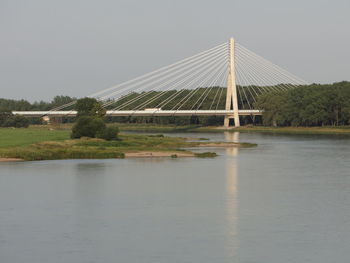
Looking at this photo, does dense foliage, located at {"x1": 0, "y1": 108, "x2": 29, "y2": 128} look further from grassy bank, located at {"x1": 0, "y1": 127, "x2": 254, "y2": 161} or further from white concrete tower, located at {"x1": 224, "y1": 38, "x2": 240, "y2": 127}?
grassy bank, located at {"x1": 0, "y1": 127, "x2": 254, "y2": 161}

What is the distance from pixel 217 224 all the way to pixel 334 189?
8.38 m

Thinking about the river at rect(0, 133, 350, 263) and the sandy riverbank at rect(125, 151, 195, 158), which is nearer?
the river at rect(0, 133, 350, 263)

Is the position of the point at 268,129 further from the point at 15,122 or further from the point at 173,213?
the point at 173,213

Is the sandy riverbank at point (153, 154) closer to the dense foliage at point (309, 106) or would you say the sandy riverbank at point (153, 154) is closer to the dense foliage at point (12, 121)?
the dense foliage at point (12, 121)

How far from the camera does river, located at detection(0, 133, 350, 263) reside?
687 inches

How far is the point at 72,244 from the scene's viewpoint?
715 inches

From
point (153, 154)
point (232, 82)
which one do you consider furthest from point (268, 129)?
point (153, 154)

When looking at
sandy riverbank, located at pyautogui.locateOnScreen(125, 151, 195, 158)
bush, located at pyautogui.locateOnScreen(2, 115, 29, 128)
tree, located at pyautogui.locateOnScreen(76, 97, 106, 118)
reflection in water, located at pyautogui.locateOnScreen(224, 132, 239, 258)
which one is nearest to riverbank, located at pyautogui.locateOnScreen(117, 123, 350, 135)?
bush, located at pyautogui.locateOnScreen(2, 115, 29, 128)

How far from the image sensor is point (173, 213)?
22.2 m

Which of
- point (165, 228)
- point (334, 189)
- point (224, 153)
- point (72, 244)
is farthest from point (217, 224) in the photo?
point (224, 153)

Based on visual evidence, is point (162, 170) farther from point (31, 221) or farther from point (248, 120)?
point (248, 120)

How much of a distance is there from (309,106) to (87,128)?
4063 centimetres

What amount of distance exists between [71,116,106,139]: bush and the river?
15.8 metres

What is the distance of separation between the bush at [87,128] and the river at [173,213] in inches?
620
